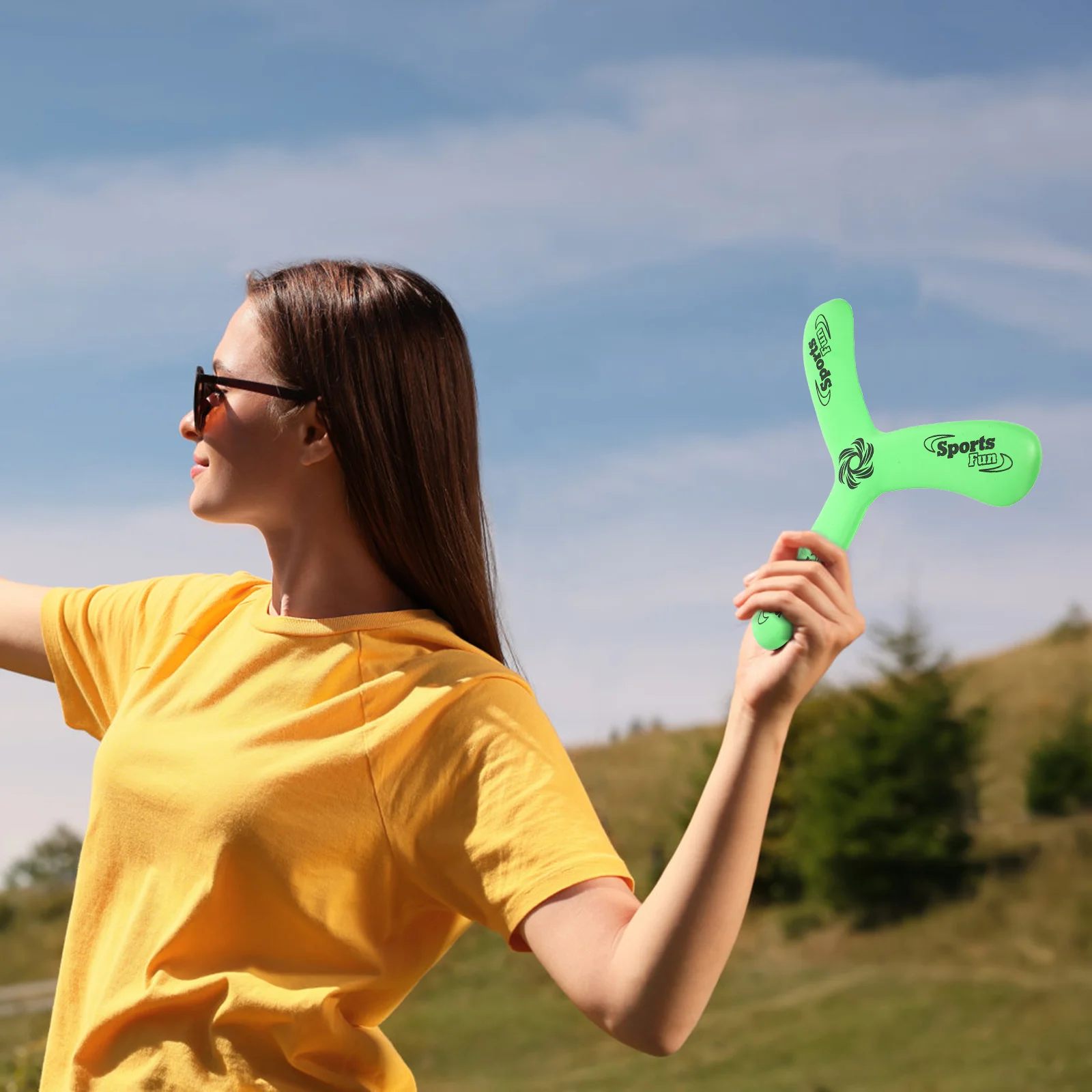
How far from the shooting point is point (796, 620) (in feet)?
4.87

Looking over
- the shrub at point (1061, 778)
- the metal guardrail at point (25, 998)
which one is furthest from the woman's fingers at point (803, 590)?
the shrub at point (1061, 778)

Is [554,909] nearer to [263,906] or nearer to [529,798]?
[529,798]

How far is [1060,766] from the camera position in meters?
20.7

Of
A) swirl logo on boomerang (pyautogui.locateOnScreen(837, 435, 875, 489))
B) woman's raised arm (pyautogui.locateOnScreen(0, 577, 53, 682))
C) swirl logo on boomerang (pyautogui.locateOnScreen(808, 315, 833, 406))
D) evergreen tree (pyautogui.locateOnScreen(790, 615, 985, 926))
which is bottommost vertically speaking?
evergreen tree (pyautogui.locateOnScreen(790, 615, 985, 926))

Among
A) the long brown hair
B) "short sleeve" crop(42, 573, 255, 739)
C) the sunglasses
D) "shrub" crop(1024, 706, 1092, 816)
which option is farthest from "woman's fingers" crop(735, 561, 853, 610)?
"shrub" crop(1024, 706, 1092, 816)

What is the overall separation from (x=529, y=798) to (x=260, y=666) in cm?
54

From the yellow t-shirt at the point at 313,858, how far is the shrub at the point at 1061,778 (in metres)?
20.5

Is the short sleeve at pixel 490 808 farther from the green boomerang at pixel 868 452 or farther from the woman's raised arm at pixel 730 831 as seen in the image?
the green boomerang at pixel 868 452

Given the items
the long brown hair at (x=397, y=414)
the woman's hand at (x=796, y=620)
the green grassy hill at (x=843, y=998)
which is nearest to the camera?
the woman's hand at (x=796, y=620)

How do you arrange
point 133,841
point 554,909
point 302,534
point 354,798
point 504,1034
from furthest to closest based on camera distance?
1. point 504,1034
2. point 302,534
3. point 133,841
4. point 354,798
5. point 554,909

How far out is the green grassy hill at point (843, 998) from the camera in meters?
17.7

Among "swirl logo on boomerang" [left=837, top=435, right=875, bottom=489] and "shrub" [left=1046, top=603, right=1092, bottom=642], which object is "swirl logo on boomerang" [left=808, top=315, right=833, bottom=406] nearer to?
"swirl logo on boomerang" [left=837, top=435, right=875, bottom=489]

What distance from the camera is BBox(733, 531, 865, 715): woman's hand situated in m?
1.48

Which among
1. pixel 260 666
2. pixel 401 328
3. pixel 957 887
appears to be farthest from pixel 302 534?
pixel 957 887
